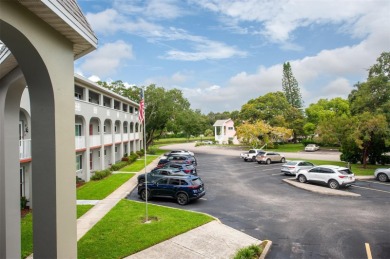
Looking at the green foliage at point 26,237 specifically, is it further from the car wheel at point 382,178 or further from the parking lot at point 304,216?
the car wheel at point 382,178

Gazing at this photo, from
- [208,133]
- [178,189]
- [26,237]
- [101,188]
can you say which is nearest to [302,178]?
[178,189]

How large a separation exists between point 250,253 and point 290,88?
254 ft

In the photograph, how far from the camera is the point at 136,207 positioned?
1529 centimetres

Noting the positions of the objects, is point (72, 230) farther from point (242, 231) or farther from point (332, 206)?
point (332, 206)

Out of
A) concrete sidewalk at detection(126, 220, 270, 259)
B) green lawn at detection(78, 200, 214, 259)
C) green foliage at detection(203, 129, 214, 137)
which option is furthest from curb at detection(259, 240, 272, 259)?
green foliage at detection(203, 129, 214, 137)

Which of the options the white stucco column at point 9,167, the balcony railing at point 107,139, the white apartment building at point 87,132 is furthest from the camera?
the balcony railing at point 107,139

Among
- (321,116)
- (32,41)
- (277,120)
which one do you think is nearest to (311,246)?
(32,41)

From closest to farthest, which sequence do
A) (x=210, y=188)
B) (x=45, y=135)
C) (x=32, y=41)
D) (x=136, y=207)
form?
(x=32, y=41) < (x=45, y=135) < (x=136, y=207) < (x=210, y=188)

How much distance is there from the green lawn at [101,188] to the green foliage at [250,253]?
36.2 ft

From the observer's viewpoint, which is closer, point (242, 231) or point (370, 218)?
point (242, 231)

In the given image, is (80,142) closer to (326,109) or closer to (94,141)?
(94,141)

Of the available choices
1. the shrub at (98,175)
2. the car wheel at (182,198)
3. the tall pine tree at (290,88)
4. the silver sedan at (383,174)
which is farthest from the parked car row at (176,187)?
the tall pine tree at (290,88)

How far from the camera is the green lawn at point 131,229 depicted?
9.77m

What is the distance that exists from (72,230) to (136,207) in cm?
978
